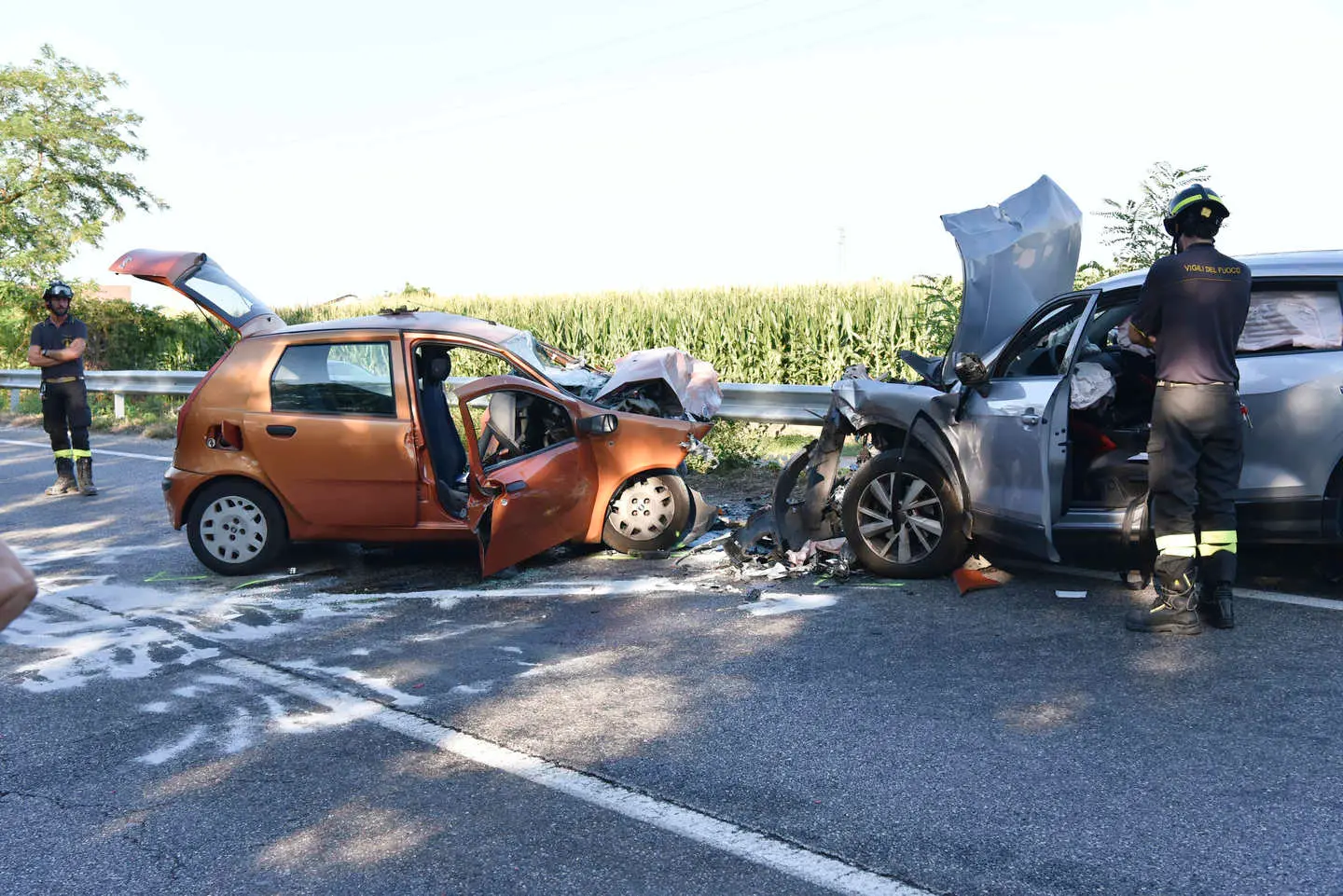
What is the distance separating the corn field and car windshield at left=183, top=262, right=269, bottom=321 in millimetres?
8082

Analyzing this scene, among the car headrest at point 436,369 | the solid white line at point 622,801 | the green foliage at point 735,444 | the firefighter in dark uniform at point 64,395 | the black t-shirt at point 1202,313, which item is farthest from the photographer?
the firefighter in dark uniform at point 64,395

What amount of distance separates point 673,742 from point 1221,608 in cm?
287

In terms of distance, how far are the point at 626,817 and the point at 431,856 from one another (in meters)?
0.63

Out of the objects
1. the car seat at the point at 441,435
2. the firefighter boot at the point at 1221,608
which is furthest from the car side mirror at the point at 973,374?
the car seat at the point at 441,435

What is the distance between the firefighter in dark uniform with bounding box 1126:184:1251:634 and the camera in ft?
Result: 18.2

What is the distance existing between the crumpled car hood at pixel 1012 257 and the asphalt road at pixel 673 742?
5.37 feet

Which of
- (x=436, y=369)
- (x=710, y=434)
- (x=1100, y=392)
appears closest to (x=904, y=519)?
(x=1100, y=392)

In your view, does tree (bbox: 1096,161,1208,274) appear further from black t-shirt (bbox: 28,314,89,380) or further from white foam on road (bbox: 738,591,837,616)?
black t-shirt (bbox: 28,314,89,380)

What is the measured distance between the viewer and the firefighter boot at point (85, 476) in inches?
463

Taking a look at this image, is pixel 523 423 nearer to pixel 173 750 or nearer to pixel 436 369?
pixel 436 369

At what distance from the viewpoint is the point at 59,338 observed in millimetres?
11812

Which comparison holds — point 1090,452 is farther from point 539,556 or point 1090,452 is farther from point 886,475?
point 539,556

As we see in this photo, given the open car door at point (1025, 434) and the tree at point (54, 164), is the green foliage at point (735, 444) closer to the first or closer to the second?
the open car door at point (1025, 434)

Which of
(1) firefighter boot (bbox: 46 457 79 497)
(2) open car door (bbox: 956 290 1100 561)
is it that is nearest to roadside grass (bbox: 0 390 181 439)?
(1) firefighter boot (bbox: 46 457 79 497)
